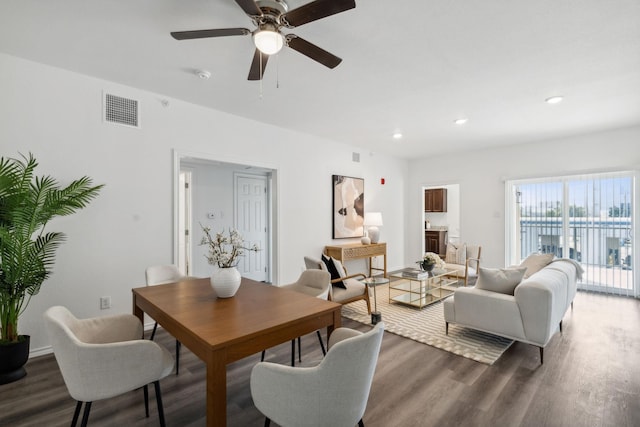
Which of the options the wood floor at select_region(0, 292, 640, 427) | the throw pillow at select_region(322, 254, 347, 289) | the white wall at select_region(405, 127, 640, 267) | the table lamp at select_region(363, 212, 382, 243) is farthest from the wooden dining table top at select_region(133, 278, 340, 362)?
the white wall at select_region(405, 127, 640, 267)

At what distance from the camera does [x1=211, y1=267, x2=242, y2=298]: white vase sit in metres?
2.07

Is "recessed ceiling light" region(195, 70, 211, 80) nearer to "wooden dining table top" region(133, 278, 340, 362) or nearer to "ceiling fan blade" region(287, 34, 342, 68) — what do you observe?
"ceiling fan blade" region(287, 34, 342, 68)

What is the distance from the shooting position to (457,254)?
563 cm

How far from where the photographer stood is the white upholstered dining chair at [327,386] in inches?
48.6

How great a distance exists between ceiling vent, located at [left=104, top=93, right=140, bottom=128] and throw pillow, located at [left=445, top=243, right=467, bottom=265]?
5.37m

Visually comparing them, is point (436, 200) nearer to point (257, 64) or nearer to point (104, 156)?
point (257, 64)

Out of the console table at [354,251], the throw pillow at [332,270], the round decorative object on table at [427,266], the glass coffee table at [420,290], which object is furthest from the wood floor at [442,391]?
the console table at [354,251]

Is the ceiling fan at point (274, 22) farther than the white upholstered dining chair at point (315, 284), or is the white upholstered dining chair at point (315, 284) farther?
the white upholstered dining chair at point (315, 284)

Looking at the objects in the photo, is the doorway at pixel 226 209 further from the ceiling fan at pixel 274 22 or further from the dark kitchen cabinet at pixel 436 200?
the dark kitchen cabinet at pixel 436 200

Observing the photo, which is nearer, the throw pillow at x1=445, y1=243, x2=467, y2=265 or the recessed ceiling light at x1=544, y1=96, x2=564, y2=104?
the recessed ceiling light at x1=544, y1=96, x2=564, y2=104

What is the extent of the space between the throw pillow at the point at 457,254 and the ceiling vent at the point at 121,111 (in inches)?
211

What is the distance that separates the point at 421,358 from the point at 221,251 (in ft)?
6.65

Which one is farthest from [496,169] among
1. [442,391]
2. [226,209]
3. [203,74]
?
[203,74]

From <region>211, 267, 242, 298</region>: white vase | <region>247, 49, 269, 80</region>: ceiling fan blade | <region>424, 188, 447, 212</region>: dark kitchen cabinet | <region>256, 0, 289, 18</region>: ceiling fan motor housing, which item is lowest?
<region>211, 267, 242, 298</region>: white vase
